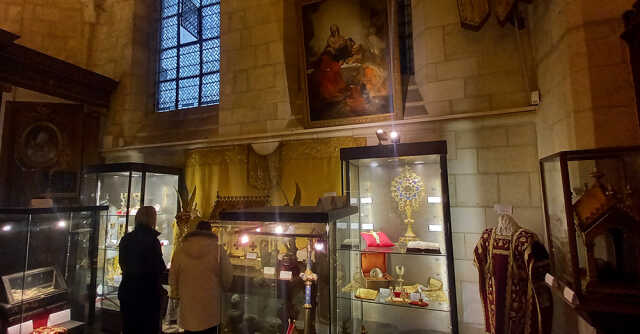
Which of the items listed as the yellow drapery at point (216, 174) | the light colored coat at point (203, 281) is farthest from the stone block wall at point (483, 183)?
the yellow drapery at point (216, 174)

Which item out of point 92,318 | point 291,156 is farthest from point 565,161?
point 92,318

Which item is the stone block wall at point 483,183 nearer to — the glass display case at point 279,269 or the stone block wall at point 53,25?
the glass display case at point 279,269

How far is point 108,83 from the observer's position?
16.8 ft

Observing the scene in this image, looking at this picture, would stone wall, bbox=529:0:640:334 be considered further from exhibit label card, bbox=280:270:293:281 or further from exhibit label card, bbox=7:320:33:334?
exhibit label card, bbox=7:320:33:334

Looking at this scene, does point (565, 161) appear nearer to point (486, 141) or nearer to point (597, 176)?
point (597, 176)

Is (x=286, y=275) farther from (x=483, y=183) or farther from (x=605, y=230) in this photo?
(x=483, y=183)

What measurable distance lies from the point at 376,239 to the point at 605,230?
5.59 feet

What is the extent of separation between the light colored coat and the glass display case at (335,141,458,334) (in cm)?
99

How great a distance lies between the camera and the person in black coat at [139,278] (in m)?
2.71

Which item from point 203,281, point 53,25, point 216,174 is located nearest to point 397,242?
point 203,281

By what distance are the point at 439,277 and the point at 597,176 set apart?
1.56 meters

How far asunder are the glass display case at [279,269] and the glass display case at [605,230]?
1.41 meters

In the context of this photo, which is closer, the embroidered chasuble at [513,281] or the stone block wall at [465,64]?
the embroidered chasuble at [513,281]

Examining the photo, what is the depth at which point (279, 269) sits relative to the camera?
2.21 meters
